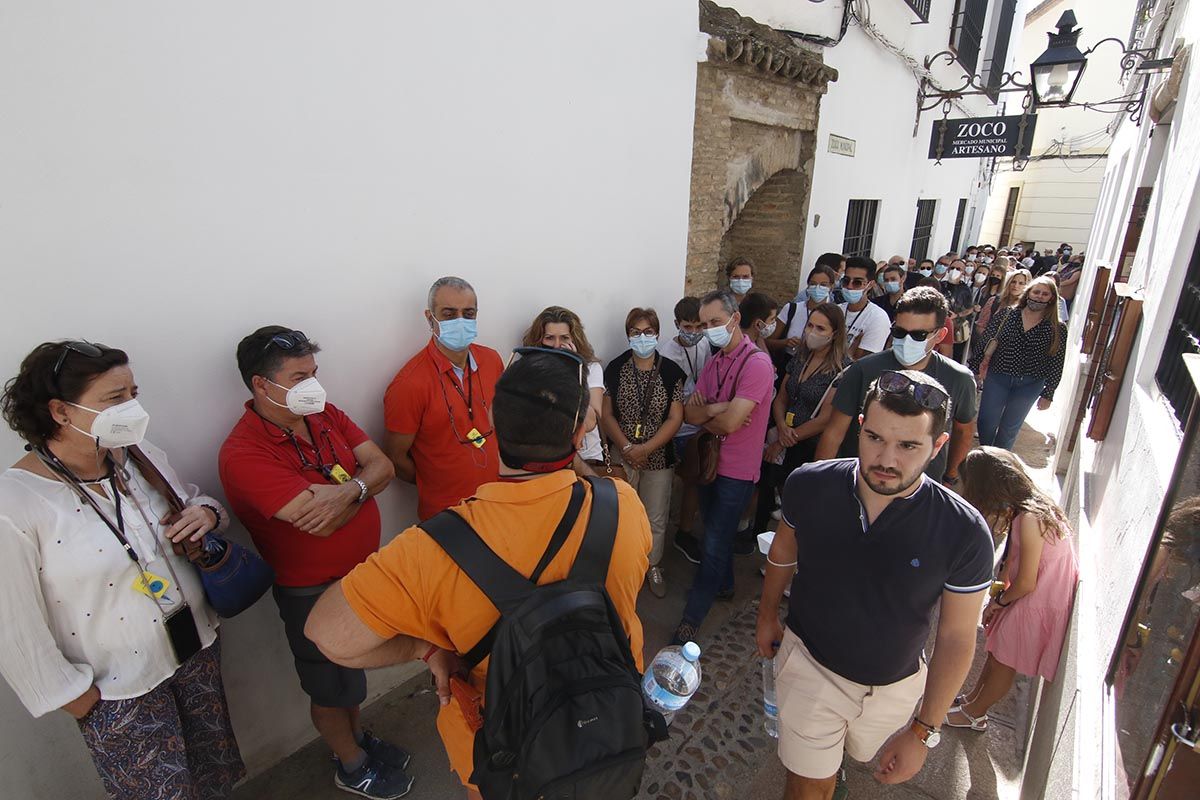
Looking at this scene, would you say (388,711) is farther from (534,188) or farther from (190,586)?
(534,188)

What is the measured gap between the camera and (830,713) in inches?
81.8

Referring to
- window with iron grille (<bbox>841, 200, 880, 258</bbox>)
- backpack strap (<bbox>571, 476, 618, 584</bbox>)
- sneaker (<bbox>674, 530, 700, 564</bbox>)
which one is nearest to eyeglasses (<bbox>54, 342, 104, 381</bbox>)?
backpack strap (<bbox>571, 476, 618, 584</bbox>)

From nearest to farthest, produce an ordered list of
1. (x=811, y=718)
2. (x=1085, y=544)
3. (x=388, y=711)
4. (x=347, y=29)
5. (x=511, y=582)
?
(x=511, y=582) < (x=811, y=718) < (x=347, y=29) < (x=1085, y=544) < (x=388, y=711)

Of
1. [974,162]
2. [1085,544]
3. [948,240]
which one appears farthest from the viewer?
[974,162]

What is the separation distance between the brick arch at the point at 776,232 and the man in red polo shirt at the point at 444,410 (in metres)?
4.34

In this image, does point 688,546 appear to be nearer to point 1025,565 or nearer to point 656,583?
point 656,583

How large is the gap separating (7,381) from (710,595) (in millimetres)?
3265

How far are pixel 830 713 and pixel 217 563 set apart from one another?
2.18 metres

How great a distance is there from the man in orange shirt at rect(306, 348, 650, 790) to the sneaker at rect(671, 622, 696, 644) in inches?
88.5

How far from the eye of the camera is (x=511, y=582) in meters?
1.36

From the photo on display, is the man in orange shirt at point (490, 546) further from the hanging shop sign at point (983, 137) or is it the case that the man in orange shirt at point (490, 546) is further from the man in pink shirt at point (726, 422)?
the hanging shop sign at point (983, 137)

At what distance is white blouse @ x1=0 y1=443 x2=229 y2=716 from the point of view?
1580mm

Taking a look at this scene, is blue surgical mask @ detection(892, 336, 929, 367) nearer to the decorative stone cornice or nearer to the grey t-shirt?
the grey t-shirt

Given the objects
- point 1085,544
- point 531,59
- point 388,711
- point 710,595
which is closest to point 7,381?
point 388,711
